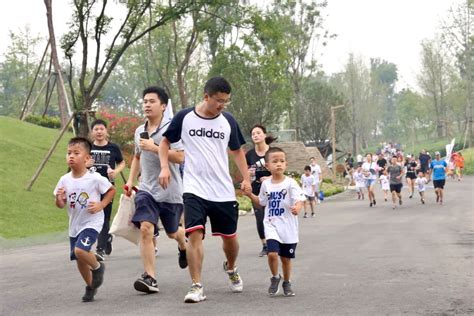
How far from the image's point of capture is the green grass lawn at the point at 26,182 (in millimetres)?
19484

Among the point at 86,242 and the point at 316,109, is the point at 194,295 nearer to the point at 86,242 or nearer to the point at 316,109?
the point at 86,242

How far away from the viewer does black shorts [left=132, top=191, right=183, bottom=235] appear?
8.33m

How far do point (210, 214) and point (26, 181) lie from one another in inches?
716

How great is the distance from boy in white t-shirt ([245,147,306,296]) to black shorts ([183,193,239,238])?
1.27ft

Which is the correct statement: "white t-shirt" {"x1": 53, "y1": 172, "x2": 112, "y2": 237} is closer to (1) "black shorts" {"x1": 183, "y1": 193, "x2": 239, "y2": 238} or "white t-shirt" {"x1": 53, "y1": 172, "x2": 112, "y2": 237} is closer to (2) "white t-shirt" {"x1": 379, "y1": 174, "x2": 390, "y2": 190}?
(1) "black shorts" {"x1": 183, "y1": 193, "x2": 239, "y2": 238}

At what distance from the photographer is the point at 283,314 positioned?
265 inches

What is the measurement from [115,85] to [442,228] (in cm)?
12245

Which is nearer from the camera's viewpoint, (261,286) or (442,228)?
(261,286)

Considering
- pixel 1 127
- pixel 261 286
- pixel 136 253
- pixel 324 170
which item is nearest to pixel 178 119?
pixel 261 286

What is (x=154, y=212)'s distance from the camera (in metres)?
8.48

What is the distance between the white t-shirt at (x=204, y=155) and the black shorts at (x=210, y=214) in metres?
0.05

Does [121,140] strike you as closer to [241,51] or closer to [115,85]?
[241,51]

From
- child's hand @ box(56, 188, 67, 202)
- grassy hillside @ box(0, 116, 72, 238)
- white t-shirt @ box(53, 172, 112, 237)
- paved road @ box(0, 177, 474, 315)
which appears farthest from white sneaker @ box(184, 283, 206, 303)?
grassy hillside @ box(0, 116, 72, 238)

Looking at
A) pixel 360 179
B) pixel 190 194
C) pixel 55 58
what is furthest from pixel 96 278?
pixel 360 179
